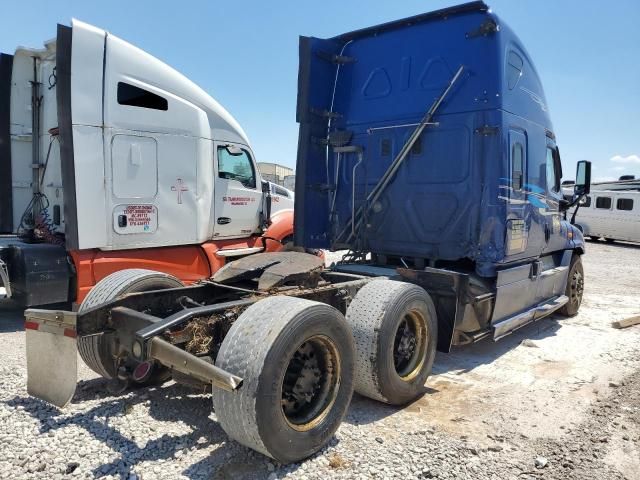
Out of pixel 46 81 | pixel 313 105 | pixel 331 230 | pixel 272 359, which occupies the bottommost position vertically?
pixel 272 359

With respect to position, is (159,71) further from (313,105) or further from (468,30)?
(468,30)

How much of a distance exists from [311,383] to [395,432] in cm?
82

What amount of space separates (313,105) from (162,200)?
7.74 ft

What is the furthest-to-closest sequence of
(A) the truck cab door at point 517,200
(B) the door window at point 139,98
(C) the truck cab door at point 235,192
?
(C) the truck cab door at point 235,192
(B) the door window at point 139,98
(A) the truck cab door at point 517,200

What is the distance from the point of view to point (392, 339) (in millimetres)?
3773

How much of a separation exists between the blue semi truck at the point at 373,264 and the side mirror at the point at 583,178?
18mm

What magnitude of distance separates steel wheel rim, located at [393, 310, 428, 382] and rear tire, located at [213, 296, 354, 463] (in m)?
0.88

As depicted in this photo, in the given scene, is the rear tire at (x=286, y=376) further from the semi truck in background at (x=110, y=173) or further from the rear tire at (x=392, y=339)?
the semi truck in background at (x=110, y=173)

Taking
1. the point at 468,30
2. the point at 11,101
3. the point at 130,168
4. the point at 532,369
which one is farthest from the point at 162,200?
the point at 532,369

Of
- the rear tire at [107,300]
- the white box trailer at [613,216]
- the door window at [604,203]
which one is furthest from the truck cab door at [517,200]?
the door window at [604,203]

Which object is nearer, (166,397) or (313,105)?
(166,397)

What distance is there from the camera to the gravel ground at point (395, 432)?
2965mm

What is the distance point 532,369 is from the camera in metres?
5.09

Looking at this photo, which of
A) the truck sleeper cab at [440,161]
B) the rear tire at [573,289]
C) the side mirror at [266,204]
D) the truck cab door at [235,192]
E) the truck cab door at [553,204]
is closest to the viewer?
the truck sleeper cab at [440,161]
